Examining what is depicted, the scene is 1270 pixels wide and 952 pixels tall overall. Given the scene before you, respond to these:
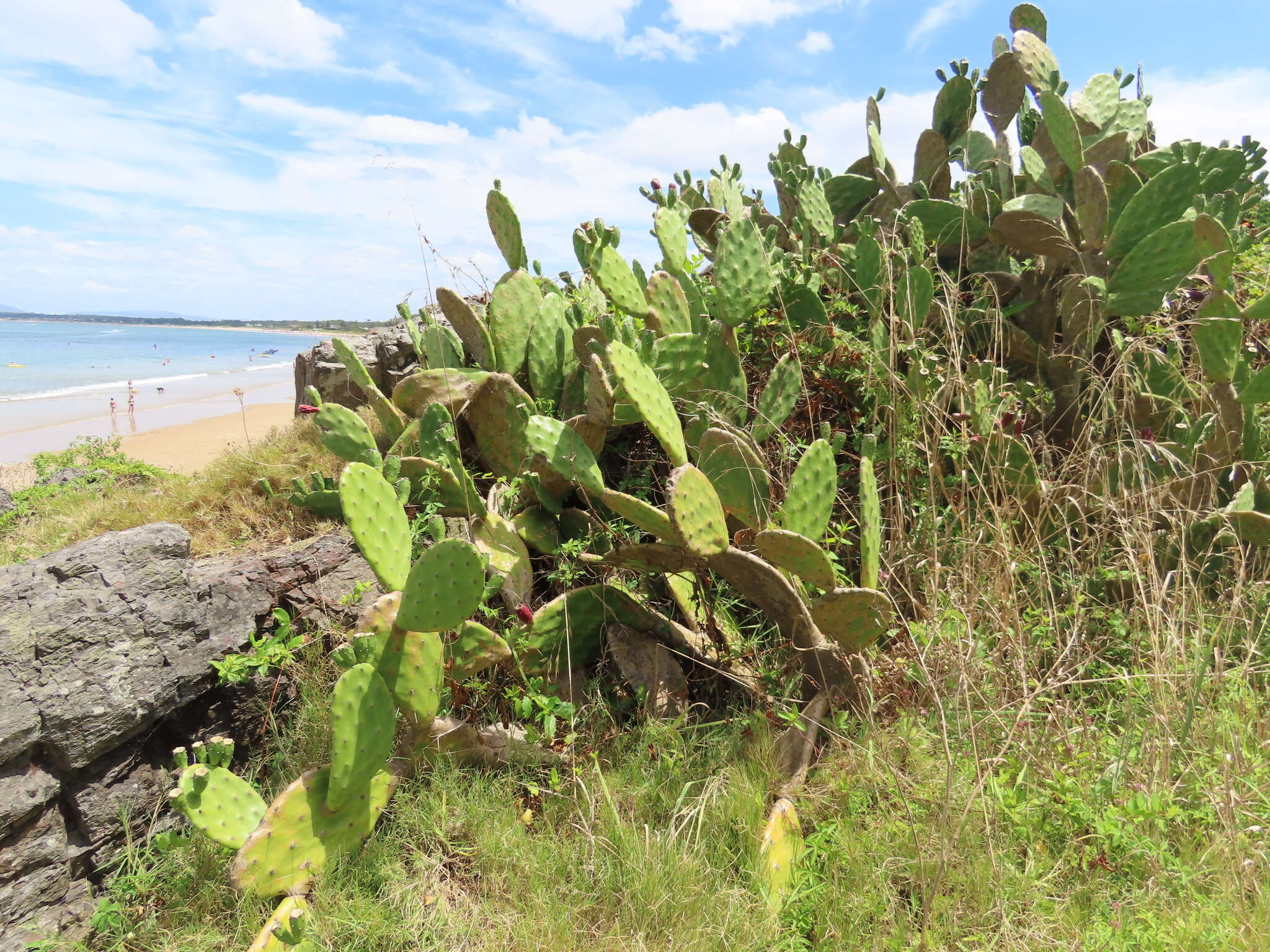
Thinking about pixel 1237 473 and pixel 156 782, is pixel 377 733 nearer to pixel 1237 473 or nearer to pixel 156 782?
pixel 156 782

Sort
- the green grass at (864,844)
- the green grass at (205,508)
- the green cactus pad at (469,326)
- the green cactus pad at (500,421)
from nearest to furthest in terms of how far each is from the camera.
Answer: the green grass at (864,844) < the green cactus pad at (500,421) < the green cactus pad at (469,326) < the green grass at (205,508)

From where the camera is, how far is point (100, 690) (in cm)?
208

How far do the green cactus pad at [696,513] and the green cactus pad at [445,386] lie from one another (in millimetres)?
1186

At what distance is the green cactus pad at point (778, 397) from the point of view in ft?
8.61

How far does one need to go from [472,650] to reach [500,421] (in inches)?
40.2

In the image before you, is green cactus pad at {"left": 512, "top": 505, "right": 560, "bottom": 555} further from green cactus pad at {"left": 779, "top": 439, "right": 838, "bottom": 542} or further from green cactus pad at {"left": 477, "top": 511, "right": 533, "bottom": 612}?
green cactus pad at {"left": 779, "top": 439, "right": 838, "bottom": 542}

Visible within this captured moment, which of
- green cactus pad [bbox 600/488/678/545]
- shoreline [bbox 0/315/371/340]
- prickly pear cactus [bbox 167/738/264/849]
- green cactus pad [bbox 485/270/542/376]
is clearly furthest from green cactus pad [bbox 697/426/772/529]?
shoreline [bbox 0/315/371/340]

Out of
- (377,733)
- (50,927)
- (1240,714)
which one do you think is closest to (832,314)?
(1240,714)

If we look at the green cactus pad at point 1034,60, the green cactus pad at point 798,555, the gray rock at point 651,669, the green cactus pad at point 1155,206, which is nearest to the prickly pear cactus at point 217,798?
the gray rock at point 651,669

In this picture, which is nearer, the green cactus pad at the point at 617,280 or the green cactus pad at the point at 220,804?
the green cactus pad at the point at 220,804

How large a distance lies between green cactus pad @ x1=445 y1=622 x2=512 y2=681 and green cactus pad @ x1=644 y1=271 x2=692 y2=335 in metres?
1.29

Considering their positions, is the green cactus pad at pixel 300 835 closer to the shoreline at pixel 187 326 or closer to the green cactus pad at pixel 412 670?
the green cactus pad at pixel 412 670

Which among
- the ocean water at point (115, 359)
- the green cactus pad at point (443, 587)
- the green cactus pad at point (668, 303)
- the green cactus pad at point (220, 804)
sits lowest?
the ocean water at point (115, 359)

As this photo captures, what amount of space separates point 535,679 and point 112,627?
125 centimetres
